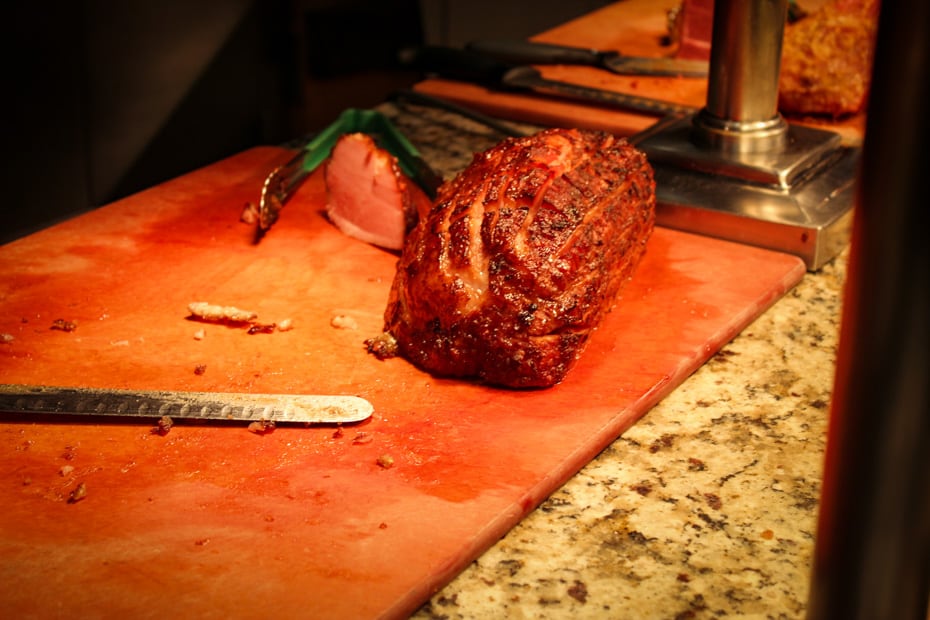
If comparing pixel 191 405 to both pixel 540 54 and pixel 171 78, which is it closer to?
pixel 540 54

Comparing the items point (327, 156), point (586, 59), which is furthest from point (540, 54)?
point (327, 156)

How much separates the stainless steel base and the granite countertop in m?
0.33

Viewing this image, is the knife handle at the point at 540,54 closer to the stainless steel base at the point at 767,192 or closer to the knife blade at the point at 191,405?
the stainless steel base at the point at 767,192

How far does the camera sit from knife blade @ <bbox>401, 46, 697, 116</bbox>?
8.44 ft

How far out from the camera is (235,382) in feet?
5.07

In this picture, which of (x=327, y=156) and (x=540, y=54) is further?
(x=540, y=54)

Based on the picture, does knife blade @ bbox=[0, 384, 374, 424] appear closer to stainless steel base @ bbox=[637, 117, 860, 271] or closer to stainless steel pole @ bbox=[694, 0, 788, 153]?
stainless steel base @ bbox=[637, 117, 860, 271]

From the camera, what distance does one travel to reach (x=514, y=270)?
149 cm

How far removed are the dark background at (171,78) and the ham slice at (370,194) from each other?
5.87ft

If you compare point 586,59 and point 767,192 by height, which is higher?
point 586,59

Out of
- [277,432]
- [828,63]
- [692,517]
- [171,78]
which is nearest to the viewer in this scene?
[692,517]

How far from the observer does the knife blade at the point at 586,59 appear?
2.81m

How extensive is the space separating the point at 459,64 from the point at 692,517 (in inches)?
73.7

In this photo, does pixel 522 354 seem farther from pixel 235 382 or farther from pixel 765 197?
pixel 765 197
